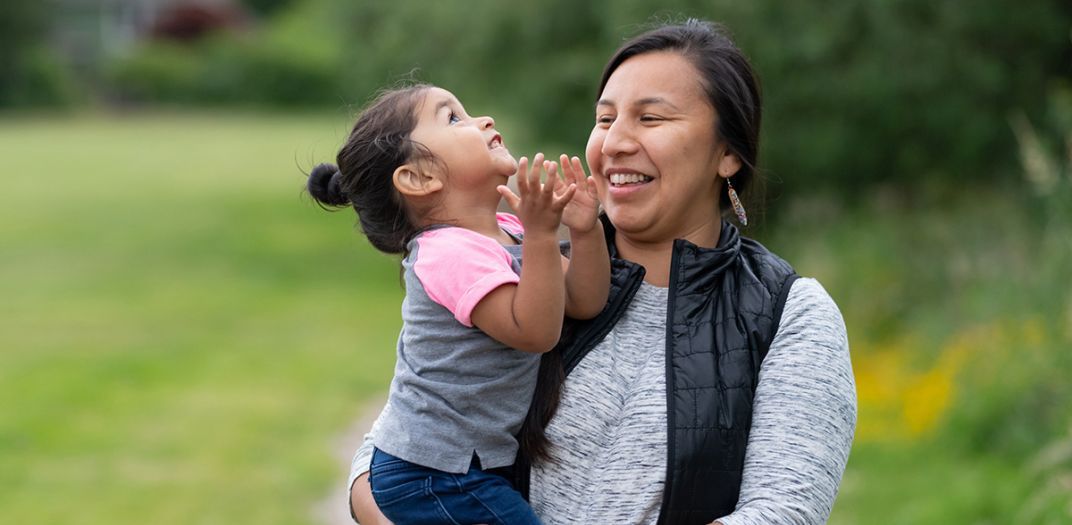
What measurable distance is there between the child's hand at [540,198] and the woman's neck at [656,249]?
0.28m

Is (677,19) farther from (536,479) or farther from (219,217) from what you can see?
(219,217)

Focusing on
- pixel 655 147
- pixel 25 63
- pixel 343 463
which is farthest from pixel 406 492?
pixel 25 63

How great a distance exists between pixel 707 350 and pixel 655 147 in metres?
0.35

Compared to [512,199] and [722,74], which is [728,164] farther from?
[512,199]

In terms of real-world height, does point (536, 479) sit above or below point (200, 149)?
below

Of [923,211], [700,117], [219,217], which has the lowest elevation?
[700,117]

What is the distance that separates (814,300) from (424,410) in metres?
0.68

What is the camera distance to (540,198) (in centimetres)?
228

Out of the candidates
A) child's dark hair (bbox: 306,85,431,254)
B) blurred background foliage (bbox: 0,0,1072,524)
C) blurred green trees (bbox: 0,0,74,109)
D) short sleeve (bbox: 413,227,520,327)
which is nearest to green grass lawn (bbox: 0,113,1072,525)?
blurred background foliage (bbox: 0,0,1072,524)

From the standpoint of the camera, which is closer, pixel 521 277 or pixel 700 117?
pixel 521 277

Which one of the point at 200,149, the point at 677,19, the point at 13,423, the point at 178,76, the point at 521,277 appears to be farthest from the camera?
the point at 178,76

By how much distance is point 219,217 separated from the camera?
2348cm

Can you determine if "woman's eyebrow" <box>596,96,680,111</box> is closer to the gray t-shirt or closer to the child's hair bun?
the gray t-shirt

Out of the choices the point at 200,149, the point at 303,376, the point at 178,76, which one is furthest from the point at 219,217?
the point at 178,76
